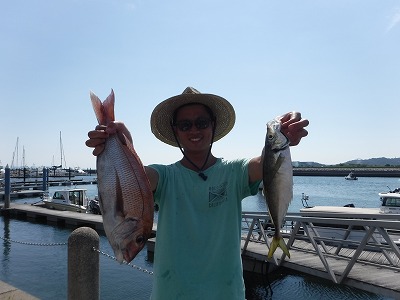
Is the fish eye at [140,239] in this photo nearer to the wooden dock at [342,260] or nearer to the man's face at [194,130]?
the man's face at [194,130]

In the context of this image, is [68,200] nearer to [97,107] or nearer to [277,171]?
[97,107]

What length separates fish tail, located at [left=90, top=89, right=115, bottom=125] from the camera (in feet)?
7.32

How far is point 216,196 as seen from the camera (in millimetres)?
2164

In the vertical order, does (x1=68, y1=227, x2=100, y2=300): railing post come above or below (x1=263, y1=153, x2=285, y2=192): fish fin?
below

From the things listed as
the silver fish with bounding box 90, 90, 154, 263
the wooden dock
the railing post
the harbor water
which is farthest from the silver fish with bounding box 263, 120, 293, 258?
the harbor water

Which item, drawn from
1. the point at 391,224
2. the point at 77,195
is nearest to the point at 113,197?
the point at 391,224

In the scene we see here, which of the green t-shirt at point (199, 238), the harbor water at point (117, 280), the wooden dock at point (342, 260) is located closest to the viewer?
the green t-shirt at point (199, 238)

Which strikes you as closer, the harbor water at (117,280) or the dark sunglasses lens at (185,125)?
the dark sunglasses lens at (185,125)

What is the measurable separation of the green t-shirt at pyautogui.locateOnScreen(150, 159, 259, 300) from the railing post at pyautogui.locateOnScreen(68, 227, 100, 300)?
100 inches

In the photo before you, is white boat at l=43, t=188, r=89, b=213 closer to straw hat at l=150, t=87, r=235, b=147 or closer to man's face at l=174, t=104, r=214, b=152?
straw hat at l=150, t=87, r=235, b=147

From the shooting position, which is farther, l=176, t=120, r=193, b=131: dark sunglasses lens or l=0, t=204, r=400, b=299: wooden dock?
l=0, t=204, r=400, b=299: wooden dock

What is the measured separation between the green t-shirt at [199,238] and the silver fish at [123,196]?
0.23m

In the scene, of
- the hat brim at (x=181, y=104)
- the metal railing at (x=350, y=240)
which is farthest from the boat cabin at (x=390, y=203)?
the hat brim at (x=181, y=104)

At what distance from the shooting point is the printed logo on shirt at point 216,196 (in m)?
2.15
